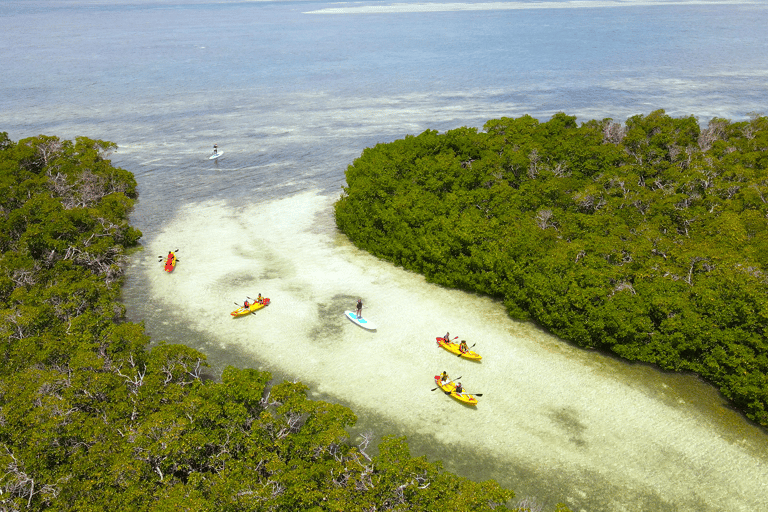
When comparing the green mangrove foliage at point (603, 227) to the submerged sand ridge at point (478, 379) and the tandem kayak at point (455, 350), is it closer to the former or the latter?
the submerged sand ridge at point (478, 379)

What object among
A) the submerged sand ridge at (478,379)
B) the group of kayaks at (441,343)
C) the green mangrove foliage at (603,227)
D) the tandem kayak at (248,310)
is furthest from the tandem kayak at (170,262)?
the green mangrove foliage at (603,227)

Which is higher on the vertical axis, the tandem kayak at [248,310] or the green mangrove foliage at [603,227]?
the green mangrove foliage at [603,227]

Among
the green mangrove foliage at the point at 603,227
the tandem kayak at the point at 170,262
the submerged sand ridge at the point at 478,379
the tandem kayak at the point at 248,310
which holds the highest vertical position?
the green mangrove foliage at the point at 603,227

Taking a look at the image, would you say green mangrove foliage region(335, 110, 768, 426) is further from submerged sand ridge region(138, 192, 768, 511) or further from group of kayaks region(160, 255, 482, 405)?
group of kayaks region(160, 255, 482, 405)

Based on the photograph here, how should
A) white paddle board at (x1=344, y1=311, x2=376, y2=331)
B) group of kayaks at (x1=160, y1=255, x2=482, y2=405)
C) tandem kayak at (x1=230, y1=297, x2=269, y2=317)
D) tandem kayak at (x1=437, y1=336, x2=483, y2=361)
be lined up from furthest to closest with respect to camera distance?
tandem kayak at (x1=230, y1=297, x2=269, y2=317), white paddle board at (x1=344, y1=311, x2=376, y2=331), tandem kayak at (x1=437, y1=336, x2=483, y2=361), group of kayaks at (x1=160, y1=255, x2=482, y2=405)

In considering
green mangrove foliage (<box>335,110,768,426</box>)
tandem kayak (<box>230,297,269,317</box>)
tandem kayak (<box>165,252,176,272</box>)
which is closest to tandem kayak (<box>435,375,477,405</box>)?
green mangrove foliage (<box>335,110,768,426</box>)

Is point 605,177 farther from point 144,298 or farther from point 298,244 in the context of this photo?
point 144,298

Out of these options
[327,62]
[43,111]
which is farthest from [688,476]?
[327,62]

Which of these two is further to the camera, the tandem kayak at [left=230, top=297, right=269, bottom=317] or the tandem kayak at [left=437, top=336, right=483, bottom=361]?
the tandem kayak at [left=230, top=297, right=269, bottom=317]
